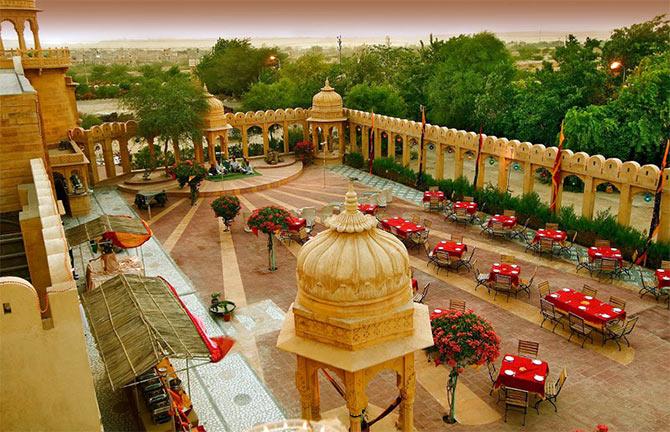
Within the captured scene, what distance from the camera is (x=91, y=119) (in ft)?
153

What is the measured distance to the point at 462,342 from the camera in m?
10.3

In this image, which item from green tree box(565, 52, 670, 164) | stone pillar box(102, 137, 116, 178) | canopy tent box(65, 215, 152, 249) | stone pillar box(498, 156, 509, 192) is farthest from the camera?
stone pillar box(102, 137, 116, 178)

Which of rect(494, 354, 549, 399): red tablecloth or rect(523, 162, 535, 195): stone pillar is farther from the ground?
rect(523, 162, 535, 195): stone pillar

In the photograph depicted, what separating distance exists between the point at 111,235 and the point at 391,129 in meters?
19.3

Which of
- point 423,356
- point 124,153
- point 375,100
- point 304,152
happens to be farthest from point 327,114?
point 423,356

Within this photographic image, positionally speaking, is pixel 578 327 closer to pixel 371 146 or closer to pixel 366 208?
pixel 366 208

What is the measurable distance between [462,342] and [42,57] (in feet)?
82.0

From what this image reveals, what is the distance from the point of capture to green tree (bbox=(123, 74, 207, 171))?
2903 centimetres

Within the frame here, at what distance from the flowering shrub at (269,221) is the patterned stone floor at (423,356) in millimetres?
1742

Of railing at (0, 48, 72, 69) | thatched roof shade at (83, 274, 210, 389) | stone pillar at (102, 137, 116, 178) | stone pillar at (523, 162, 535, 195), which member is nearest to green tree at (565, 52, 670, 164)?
stone pillar at (523, 162, 535, 195)

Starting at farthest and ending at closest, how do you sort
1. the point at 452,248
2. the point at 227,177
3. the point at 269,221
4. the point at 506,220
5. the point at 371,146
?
1. the point at 371,146
2. the point at 227,177
3. the point at 506,220
4. the point at 452,248
5. the point at 269,221

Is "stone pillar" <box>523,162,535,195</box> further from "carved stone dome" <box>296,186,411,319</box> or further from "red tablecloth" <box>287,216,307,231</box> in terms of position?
"carved stone dome" <box>296,186,411,319</box>

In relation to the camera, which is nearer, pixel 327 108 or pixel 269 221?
pixel 269 221

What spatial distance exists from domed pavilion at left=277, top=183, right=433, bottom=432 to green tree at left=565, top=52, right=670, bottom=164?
23.6 m
